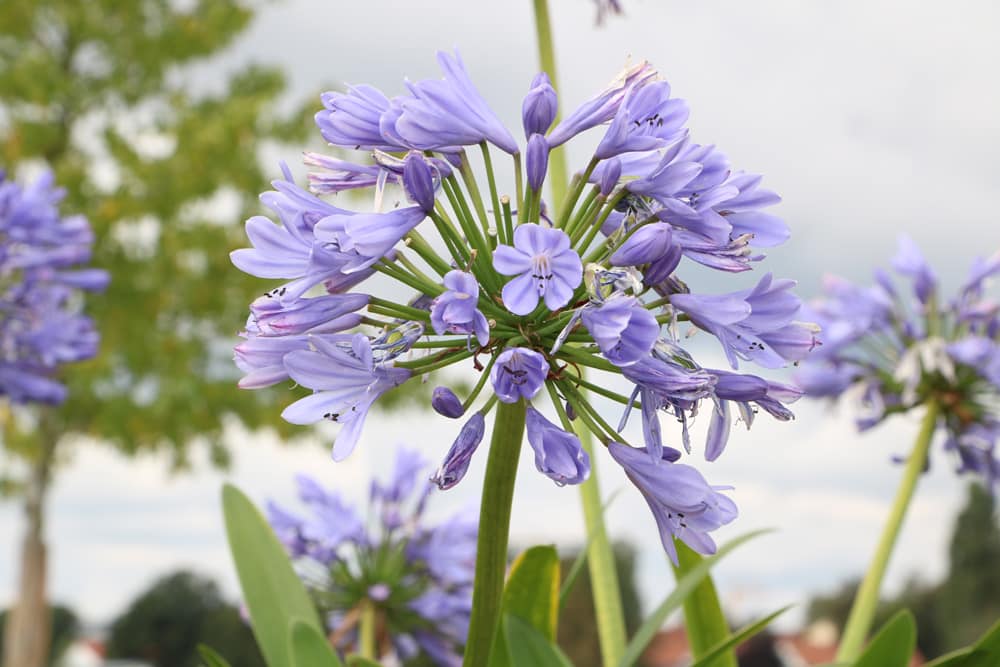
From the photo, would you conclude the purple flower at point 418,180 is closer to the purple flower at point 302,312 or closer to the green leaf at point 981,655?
the purple flower at point 302,312

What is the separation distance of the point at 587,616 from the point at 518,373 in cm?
2200

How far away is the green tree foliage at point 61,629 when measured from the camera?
1102 inches

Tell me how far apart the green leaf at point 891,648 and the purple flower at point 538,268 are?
3.62 feet

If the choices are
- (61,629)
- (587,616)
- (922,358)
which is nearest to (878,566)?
(922,358)

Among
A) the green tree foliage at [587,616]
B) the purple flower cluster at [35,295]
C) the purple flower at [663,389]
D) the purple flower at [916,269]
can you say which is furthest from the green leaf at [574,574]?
the green tree foliage at [587,616]

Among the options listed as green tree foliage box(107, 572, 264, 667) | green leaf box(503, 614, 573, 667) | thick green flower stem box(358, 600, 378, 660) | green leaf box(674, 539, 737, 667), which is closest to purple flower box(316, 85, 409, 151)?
green leaf box(503, 614, 573, 667)

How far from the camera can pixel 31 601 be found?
632 inches

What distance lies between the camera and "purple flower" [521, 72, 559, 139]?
1.71 m

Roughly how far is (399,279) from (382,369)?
6.1 inches

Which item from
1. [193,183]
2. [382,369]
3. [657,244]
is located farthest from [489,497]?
[193,183]

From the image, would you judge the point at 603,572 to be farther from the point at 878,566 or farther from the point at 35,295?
the point at 35,295

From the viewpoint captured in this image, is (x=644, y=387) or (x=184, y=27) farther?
(x=184, y=27)

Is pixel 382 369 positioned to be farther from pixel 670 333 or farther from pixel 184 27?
pixel 184 27

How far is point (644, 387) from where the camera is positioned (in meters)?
1.61
